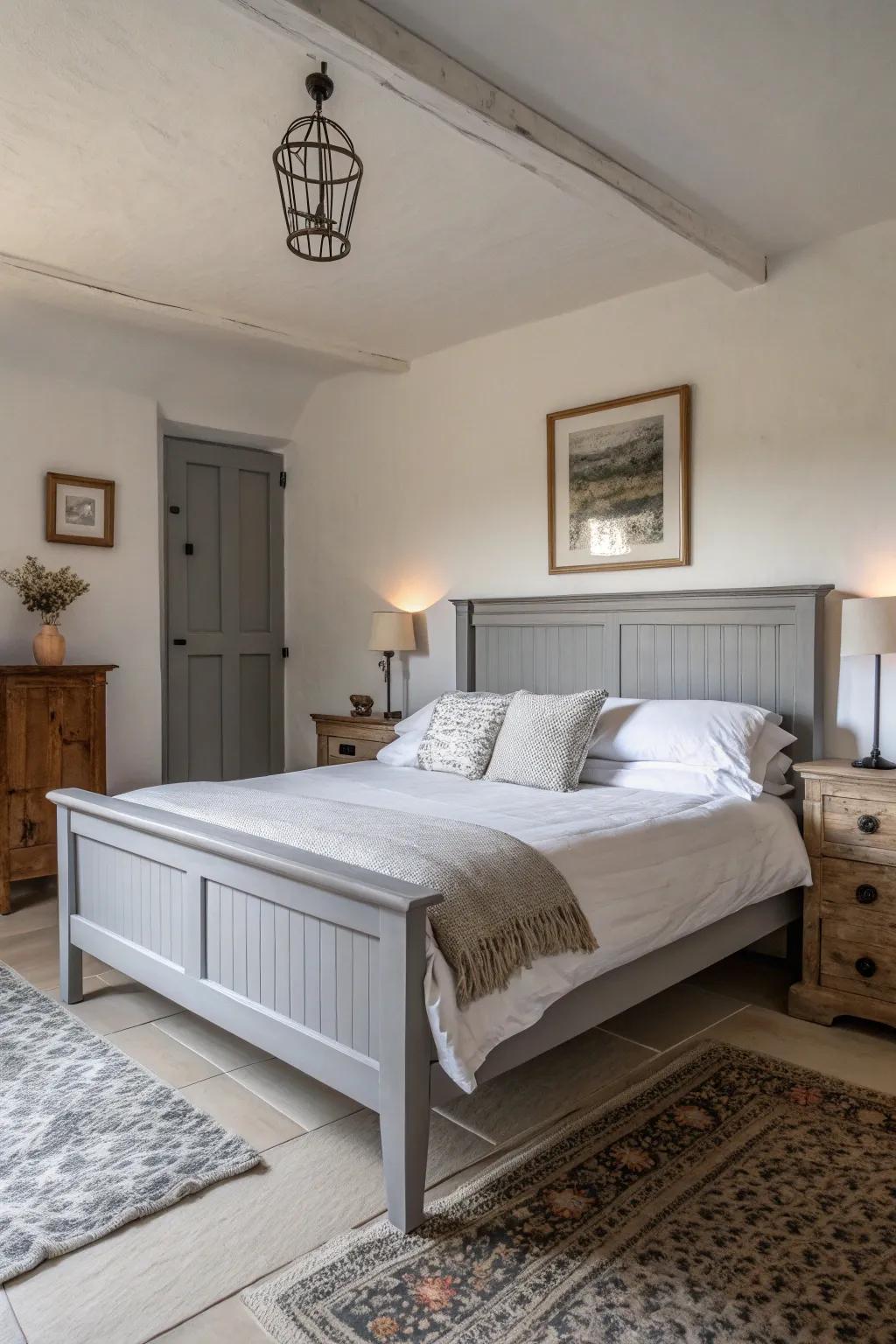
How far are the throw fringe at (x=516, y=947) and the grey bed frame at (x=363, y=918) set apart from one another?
0.36 feet

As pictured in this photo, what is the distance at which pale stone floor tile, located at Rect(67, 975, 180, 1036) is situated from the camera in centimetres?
281

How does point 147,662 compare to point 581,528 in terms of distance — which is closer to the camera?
point 581,528

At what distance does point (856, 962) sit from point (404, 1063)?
169 cm

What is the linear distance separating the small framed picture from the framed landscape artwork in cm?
227

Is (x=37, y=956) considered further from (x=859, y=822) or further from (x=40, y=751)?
(x=859, y=822)

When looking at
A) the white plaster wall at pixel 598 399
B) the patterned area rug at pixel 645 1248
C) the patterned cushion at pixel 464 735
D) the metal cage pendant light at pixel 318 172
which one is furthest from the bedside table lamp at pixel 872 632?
the metal cage pendant light at pixel 318 172

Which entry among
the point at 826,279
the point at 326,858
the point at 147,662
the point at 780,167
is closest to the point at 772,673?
the point at 826,279

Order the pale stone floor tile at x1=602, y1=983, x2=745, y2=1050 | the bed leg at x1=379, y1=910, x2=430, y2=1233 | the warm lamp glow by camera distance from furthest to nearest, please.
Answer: the warm lamp glow → the pale stone floor tile at x1=602, y1=983, x2=745, y2=1050 → the bed leg at x1=379, y1=910, x2=430, y2=1233

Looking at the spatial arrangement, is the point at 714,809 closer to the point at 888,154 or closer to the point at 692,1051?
the point at 692,1051

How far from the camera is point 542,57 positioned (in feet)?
7.38

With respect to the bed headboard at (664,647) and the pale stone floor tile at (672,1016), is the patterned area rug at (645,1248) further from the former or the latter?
the bed headboard at (664,647)

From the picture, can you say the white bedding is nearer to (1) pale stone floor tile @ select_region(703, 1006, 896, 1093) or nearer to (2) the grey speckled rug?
(1) pale stone floor tile @ select_region(703, 1006, 896, 1093)

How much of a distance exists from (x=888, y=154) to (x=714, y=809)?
79.1 inches

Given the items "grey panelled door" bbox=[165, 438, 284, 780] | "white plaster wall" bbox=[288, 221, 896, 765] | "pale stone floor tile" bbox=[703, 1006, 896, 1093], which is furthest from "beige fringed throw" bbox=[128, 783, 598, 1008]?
"grey panelled door" bbox=[165, 438, 284, 780]
